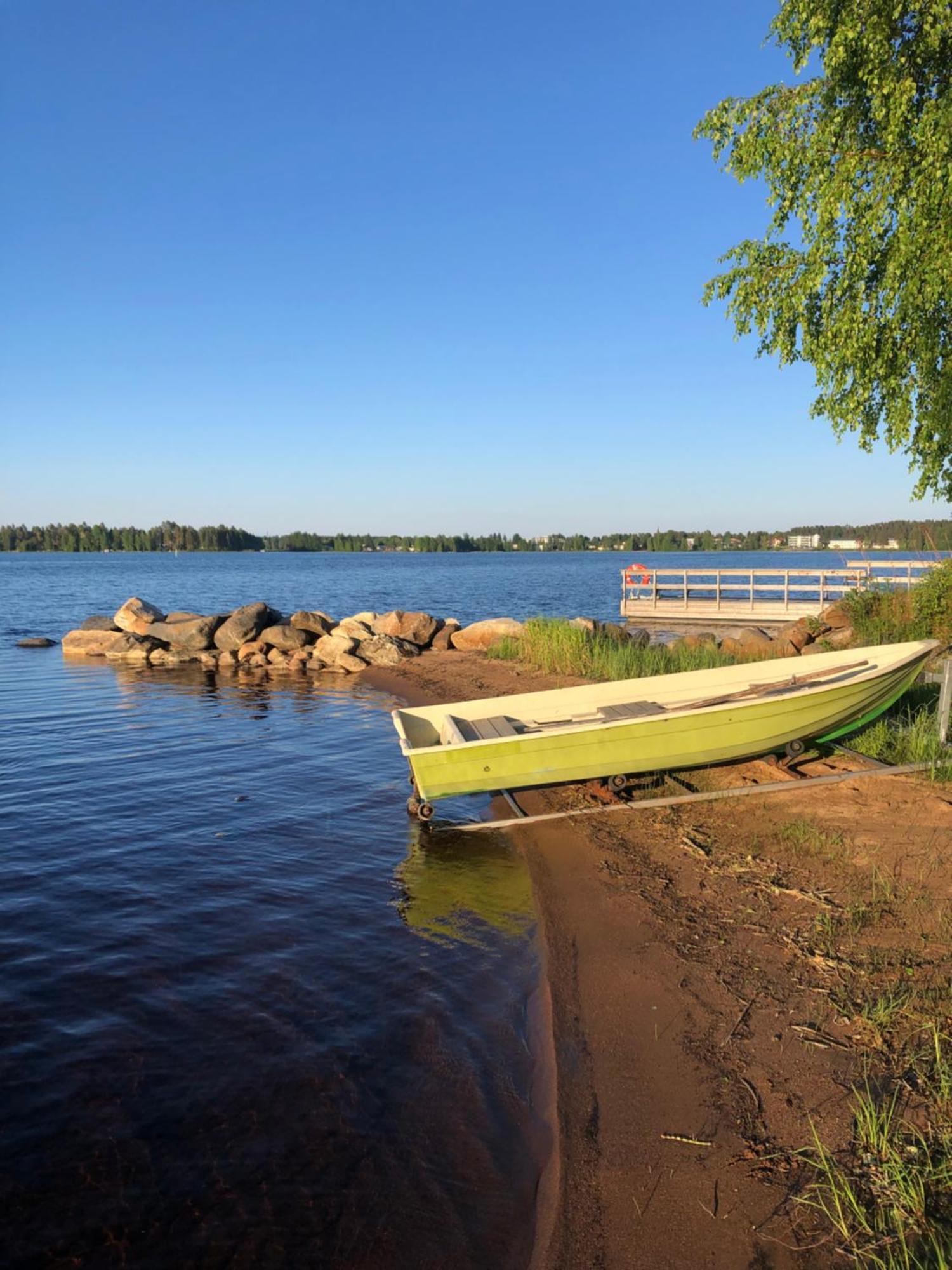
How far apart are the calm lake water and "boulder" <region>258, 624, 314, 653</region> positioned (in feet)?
41.5

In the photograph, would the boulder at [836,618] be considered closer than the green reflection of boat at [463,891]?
No

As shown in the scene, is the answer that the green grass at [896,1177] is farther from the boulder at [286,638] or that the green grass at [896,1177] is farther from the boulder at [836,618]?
the boulder at [286,638]

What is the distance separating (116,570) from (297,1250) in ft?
383

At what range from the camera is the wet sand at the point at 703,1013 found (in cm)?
373

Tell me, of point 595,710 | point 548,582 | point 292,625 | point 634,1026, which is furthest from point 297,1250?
point 548,582

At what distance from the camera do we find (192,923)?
7195 millimetres

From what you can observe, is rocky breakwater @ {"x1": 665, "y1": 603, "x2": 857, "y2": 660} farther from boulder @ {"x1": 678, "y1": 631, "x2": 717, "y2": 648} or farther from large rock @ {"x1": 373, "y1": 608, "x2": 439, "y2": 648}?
large rock @ {"x1": 373, "y1": 608, "x2": 439, "y2": 648}

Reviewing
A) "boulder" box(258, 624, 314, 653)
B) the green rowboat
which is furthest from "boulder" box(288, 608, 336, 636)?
the green rowboat

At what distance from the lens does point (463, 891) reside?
26.3ft

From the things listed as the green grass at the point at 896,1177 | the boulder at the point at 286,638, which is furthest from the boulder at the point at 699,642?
the green grass at the point at 896,1177

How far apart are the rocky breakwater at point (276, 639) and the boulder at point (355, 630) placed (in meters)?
0.03

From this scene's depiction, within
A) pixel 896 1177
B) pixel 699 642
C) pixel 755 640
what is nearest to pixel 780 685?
pixel 896 1177

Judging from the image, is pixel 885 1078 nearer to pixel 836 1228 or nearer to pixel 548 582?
pixel 836 1228

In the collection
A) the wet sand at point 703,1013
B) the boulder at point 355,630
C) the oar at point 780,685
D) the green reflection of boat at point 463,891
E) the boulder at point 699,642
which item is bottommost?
the green reflection of boat at point 463,891
